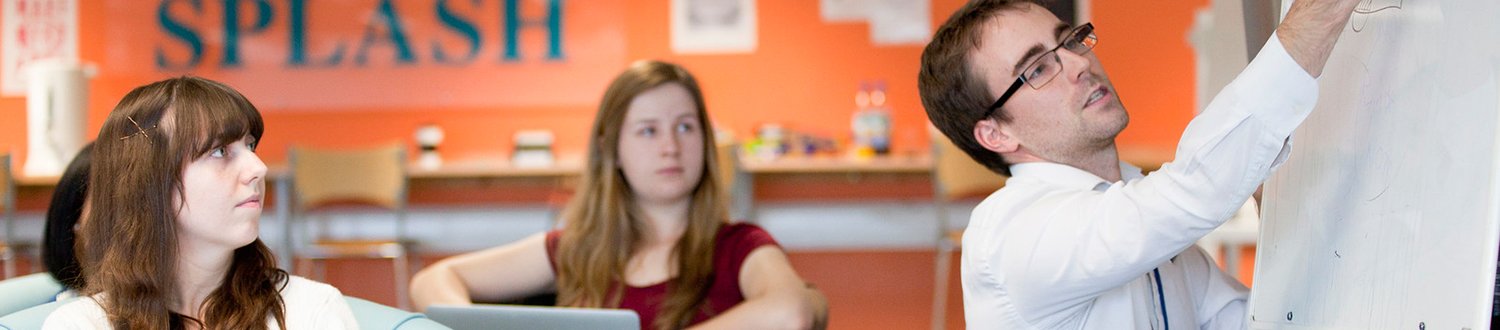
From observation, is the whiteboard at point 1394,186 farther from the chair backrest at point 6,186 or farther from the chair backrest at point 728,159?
the chair backrest at point 6,186

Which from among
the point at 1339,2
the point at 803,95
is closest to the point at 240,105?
the point at 1339,2

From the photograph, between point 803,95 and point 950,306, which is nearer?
point 950,306

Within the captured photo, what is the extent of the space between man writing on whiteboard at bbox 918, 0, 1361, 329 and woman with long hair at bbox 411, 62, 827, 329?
0.66 meters

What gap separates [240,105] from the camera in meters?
1.31

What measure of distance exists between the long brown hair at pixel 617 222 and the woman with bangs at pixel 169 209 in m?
0.97

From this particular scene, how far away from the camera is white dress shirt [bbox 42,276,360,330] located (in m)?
1.27

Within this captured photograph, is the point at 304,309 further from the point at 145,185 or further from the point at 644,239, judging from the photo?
the point at 644,239

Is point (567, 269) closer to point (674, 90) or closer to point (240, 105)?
point (674, 90)

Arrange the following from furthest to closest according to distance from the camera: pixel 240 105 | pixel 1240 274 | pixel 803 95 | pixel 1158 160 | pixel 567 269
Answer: pixel 803 95
pixel 1158 160
pixel 1240 274
pixel 567 269
pixel 240 105

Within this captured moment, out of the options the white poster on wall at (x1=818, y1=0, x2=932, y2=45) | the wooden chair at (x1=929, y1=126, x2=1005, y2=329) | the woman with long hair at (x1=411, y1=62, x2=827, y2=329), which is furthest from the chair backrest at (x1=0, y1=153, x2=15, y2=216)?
the woman with long hair at (x1=411, y1=62, x2=827, y2=329)

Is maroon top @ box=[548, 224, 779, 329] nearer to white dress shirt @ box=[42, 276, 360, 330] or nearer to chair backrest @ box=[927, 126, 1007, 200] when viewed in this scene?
white dress shirt @ box=[42, 276, 360, 330]

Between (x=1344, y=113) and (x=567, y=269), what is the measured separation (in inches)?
53.4

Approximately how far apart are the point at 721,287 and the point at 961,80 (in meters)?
0.77

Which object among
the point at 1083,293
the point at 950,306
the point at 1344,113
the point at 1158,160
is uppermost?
the point at 1344,113
